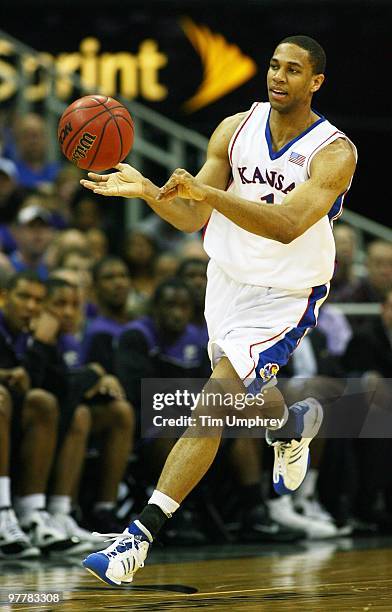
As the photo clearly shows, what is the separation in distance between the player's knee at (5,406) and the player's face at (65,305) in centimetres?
85

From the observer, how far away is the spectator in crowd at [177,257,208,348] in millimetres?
8859

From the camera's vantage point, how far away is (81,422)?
26.0 feet

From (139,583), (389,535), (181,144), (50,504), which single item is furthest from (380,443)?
(181,144)

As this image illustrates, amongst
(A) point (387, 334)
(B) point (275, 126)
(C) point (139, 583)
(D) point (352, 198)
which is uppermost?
(D) point (352, 198)

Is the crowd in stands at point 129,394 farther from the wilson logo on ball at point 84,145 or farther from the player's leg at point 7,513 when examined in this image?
the wilson logo on ball at point 84,145

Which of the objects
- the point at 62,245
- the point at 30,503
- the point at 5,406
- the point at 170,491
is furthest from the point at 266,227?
the point at 62,245

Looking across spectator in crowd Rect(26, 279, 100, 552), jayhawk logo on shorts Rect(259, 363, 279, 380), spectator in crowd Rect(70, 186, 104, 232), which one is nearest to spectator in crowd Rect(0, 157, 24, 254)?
spectator in crowd Rect(70, 186, 104, 232)

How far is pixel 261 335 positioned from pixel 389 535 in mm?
3449

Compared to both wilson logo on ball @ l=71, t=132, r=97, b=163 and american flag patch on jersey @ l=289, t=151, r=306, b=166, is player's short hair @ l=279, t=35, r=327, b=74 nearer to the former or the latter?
american flag patch on jersey @ l=289, t=151, r=306, b=166

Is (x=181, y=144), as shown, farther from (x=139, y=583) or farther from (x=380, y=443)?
(x=139, y=583)

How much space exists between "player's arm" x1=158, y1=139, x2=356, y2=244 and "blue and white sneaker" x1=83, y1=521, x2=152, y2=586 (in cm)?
137

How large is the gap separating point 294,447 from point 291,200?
4.61ft

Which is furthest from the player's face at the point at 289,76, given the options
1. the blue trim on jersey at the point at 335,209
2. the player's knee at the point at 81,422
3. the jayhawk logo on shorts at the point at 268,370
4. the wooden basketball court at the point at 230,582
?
the player's knee at the point at 81,422

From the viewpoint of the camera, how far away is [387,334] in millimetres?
9477
